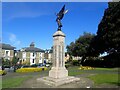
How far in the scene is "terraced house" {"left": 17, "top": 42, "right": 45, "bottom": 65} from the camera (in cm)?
7569

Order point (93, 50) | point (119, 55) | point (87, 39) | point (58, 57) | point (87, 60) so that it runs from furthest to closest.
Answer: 1. point (87, 39)
2. point (87, 60)
3. point (93, 50)
4. point (119, 55)
5. point (58, 57)

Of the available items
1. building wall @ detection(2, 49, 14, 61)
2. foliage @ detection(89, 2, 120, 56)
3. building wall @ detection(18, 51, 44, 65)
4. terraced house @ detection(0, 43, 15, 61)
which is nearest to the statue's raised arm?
foliage @ detection(89, 2, 120, 56)

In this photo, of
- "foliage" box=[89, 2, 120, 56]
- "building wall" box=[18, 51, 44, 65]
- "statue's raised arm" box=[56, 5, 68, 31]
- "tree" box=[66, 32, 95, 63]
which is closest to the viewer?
"statue's raised arm" box=[56, 5, 68, 31]

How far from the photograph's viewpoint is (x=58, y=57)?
836 inches

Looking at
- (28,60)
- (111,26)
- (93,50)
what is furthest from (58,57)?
(28,60)

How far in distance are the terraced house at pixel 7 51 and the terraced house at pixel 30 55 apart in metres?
6.71

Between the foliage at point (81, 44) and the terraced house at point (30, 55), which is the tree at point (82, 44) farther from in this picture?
the terraced house at point (30, 55)

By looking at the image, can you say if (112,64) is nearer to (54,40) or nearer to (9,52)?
(54,40)

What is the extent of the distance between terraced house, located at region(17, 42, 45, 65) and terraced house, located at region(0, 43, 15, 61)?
671 cm

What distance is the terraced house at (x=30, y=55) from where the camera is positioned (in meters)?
75.7

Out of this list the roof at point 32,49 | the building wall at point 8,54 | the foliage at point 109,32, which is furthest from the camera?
the roof at point 32,49

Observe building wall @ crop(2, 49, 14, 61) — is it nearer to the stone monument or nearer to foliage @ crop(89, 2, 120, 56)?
foliage @ crop(89, 2, 120, 56)

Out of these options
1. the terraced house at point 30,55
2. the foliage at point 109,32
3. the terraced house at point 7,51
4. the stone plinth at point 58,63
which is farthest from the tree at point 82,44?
the stone plinth at point 58,63

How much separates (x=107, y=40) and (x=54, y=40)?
81.2 ft
